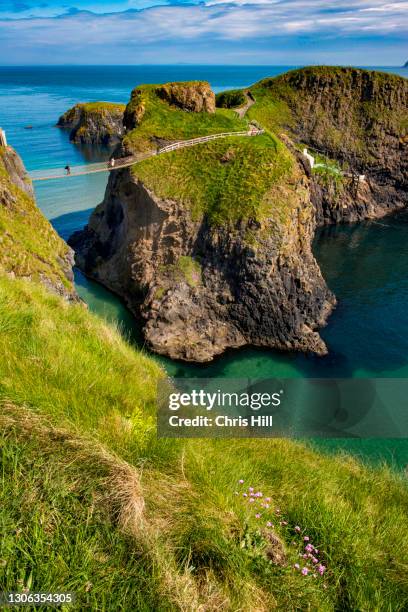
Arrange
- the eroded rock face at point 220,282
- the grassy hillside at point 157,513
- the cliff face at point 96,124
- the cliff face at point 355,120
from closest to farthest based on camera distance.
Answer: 1. the grassy hillside at point 157,513
2. the eroded rock face at point 220,282
3. the cliff face at point 355,120
4. the cliff face at point 96,124

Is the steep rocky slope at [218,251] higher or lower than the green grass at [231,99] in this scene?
lower

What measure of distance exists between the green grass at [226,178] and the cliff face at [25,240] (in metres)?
14.1

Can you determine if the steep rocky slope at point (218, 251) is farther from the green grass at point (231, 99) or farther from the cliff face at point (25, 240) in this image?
the green grass at point (231, 99)

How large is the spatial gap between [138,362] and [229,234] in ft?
87.8

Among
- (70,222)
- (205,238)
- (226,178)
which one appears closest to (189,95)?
(226,178)

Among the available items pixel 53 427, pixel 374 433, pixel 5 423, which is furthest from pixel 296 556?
pixel 374 433

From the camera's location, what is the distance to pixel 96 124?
12512cm

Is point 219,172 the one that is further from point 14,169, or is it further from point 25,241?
point 25,241

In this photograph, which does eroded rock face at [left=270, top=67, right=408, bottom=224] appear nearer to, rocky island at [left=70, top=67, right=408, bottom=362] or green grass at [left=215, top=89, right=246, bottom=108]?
green grass at [left=215, top=89, right=246, bottom=108]

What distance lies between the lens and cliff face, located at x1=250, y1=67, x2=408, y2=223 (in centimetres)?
7531

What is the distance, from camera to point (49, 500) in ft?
11.9

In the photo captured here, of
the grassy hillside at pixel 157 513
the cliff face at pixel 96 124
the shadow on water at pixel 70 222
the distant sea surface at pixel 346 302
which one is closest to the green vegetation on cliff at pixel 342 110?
the distant sea surface at pixel 346 302

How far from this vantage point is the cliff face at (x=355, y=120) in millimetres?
75312

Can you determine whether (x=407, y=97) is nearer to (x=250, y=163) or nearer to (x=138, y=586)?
(x=250, y=163)
